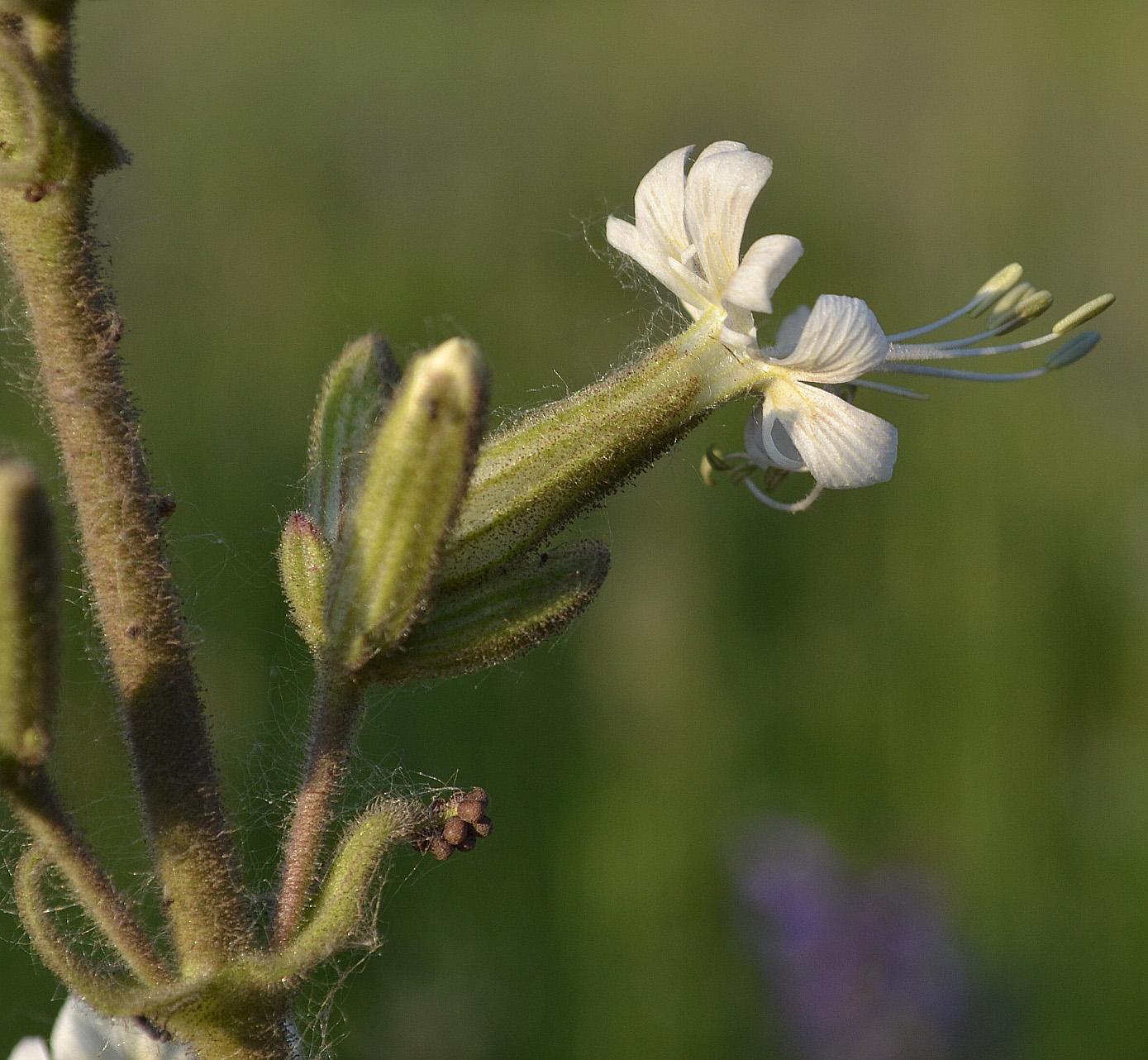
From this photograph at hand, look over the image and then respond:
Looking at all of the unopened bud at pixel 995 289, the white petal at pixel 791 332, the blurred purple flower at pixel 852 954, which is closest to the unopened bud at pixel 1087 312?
the unopened bud at pixel 995 289

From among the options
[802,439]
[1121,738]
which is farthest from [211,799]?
[1121,738]

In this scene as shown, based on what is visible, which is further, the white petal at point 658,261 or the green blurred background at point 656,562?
the green blurred background at point 656,562

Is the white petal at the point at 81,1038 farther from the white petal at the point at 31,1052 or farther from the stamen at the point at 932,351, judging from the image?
the stamen at the point at 932,351

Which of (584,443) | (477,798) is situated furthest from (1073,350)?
(477,798)

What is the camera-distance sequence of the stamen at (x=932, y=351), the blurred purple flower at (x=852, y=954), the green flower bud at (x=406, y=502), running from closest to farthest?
the green flower bud at (x=406, y=502), the stamen at (x=932, y=351), the blurred purple flower at (x=852, y=954)

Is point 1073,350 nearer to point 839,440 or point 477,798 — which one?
point 839,440

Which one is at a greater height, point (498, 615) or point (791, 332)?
point (791, 332)
